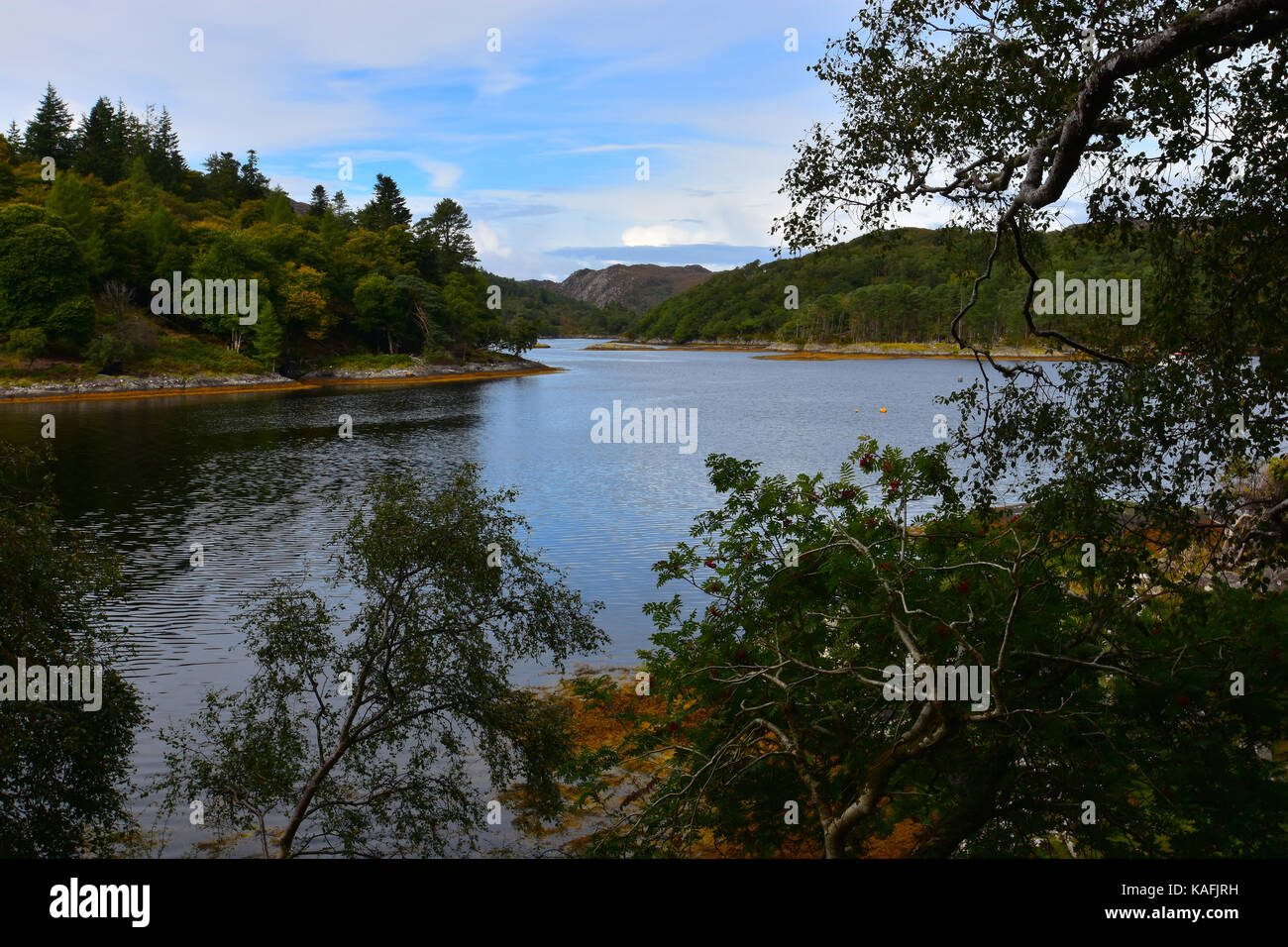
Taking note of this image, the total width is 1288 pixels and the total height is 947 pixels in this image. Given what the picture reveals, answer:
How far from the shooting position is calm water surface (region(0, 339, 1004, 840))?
23500mm

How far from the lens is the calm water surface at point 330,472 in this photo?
23.5m

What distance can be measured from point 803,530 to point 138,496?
35.6m

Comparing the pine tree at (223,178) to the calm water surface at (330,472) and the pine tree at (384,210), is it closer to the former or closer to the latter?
the pine tree at (384,210)

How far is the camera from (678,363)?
16638 centimetres

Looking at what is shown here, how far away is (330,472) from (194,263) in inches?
2633

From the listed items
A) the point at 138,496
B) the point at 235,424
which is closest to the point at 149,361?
the point at 235,424

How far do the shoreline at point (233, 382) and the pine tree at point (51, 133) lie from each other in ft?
173

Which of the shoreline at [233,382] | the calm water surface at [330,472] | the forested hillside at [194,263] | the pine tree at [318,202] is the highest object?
the pine tree at [318,202]

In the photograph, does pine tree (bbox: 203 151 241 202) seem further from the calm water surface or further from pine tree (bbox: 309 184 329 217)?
the calm water surface

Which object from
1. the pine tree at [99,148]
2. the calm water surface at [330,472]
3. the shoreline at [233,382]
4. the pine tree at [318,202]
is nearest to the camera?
the calm water surface at [330,472]

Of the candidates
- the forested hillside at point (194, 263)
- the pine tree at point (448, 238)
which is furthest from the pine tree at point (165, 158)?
the pine tree at point (448, 238)

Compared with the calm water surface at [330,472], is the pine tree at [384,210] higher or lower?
higher

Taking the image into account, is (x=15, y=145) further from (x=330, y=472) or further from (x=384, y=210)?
(x=330, y=472)

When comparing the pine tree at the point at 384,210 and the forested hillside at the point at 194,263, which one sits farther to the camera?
the pine tree at the point at 384,210
